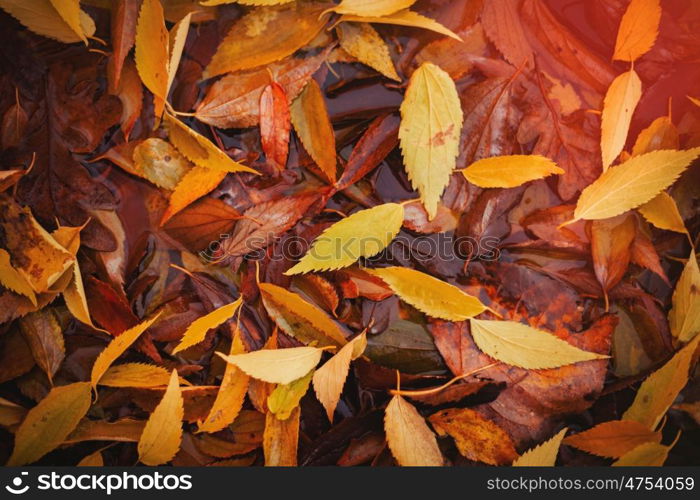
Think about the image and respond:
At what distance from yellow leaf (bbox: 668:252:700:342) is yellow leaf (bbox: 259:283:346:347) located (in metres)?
0.41

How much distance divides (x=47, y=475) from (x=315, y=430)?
0.33 metres

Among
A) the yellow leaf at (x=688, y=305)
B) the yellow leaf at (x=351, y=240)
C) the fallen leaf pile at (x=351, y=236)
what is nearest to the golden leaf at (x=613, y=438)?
the fallen leaf pile at (x=351, y=236)

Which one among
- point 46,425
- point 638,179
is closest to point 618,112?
point 638,179

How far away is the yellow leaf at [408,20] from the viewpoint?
0.64 m

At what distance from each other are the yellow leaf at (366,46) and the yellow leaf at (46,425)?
53 centimetres

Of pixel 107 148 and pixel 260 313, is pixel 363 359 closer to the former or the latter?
pixel 260 313

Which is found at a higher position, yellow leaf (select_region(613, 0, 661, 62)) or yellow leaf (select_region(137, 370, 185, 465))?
Answer: yellow leaf (select_region(613, 0, 661, 62))

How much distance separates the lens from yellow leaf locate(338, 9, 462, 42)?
639 millimetres

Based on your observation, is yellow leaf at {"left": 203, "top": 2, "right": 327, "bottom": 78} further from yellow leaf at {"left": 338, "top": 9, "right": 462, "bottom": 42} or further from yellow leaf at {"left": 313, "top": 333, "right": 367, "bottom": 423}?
yellow leaf at {"left": 313, "top": 333, "right": 367, "bottom": 423}

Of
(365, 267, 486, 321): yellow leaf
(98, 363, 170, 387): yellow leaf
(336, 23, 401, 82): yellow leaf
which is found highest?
(336, 23, 401, 82): yellow leaf

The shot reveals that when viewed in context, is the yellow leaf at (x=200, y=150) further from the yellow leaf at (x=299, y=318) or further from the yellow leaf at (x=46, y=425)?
the yellow leaf at (x=46, y=425)

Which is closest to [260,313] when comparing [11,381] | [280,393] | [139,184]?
[280,393]

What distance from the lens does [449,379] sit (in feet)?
2.23

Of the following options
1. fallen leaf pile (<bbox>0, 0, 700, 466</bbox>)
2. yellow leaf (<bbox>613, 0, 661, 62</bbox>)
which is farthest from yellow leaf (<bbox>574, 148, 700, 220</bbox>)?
yellow leaf (<bbox>613, 0, 661, 62</bbox>)
